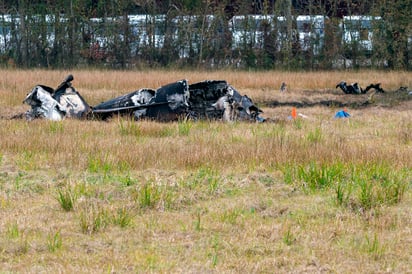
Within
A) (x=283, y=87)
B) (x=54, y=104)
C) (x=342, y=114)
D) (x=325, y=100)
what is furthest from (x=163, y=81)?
(x=54, y=104)

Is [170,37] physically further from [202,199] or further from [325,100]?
[202,199]

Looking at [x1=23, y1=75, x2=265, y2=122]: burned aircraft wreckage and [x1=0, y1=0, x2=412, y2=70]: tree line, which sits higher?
[x1=0, y1=0, x2=412, y2=70]: tree line

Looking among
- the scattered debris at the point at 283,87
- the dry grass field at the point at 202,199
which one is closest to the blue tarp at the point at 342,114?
the dry grass field at the point at 202,199

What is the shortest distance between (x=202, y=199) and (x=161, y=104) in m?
6.98

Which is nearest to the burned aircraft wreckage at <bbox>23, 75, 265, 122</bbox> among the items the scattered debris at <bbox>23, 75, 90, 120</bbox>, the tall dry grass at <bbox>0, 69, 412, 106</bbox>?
the scattered debris at <bbox>23, 75, 90, 120</bbox>

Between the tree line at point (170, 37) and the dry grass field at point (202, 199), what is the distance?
1766cm

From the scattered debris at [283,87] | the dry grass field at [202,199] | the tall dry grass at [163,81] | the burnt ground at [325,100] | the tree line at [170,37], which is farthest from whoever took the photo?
the tree line at [170,37]

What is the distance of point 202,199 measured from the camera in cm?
769

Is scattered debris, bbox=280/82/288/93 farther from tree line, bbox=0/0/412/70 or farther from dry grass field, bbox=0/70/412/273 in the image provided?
tree line, bbox=0/0/412/70

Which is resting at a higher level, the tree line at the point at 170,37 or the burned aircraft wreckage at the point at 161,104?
the tree line at the point at 170,37

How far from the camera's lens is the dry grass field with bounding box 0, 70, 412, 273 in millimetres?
5902

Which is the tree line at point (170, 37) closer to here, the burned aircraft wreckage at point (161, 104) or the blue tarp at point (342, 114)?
the blue tarp at point (342, 114)

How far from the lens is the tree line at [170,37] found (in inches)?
1206

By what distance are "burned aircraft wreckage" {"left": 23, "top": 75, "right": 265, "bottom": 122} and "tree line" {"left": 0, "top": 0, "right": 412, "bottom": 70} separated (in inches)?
614
